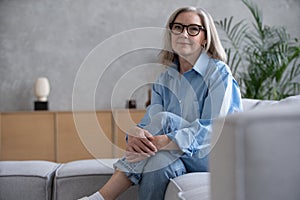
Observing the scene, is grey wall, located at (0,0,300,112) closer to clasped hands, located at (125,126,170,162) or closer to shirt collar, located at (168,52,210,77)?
shirt collar, located at (168,52,210,77)

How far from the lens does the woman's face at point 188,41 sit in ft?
7.39

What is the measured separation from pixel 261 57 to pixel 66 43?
1.71 m

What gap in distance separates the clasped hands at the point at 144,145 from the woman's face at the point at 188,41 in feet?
1.55

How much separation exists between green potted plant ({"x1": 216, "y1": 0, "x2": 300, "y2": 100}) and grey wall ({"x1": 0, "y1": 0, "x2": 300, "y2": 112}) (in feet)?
1.57

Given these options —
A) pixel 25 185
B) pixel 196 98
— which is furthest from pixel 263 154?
pixel 25 185

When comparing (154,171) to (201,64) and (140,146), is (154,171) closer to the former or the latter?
(140,146)

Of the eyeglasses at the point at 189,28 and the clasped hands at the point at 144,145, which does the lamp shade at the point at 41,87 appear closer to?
the eyeglasses at the point at 189,28

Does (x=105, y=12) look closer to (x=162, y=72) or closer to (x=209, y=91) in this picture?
(x=162, y=72)

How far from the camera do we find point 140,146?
1938 mm

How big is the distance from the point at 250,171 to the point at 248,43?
389cm

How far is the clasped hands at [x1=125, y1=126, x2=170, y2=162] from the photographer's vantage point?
1930 mm

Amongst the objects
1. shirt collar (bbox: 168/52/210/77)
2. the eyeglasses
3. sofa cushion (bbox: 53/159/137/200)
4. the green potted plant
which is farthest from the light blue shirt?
the green potted plant

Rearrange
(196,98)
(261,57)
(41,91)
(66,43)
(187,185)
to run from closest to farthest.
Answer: (187,185), (196,98), (261,57), (41,91), (66,43)

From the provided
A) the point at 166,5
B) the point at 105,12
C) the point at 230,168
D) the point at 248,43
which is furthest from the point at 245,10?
the point at 230,168
